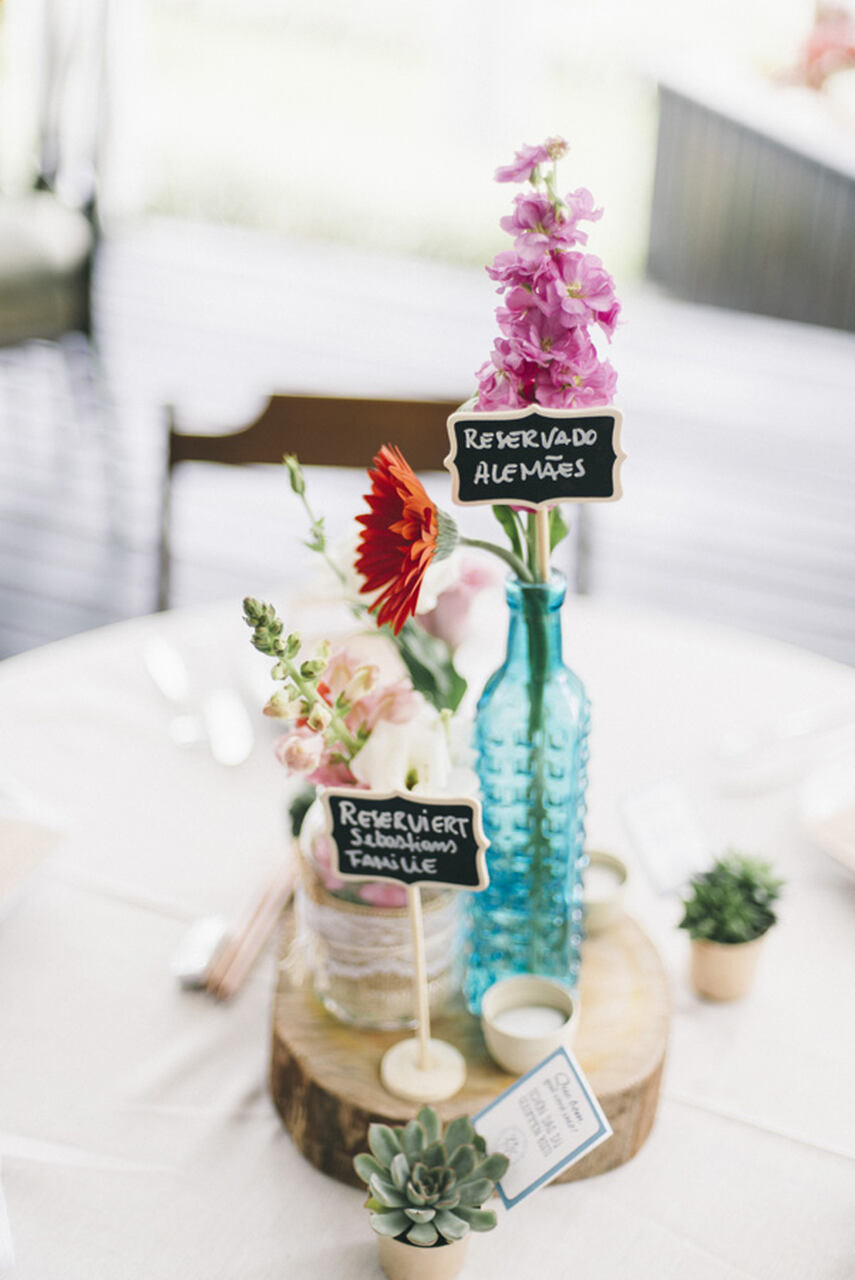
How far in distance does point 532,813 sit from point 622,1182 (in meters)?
0.25

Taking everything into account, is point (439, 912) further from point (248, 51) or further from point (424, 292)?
point (248, 51)

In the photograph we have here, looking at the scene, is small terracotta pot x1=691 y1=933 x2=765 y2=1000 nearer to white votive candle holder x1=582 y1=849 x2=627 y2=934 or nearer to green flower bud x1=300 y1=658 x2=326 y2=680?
white votive candle holder x1=582 y1=849 x2=627 y2=934

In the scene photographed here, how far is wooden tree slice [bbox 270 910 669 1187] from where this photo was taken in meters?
0.82

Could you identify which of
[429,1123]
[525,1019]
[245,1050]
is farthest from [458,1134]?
[245,1050]

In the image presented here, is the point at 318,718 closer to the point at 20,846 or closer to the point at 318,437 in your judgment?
the point at 20,846

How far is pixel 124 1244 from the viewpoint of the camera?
0.78 m

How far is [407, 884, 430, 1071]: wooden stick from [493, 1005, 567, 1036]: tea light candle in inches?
1.9

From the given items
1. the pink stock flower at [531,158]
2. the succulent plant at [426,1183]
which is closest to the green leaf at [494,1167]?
the succulent plant at [426,1183]

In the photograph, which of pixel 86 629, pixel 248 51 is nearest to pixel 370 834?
pixel 86 629

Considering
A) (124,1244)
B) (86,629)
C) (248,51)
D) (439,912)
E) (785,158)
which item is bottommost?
(86,629)

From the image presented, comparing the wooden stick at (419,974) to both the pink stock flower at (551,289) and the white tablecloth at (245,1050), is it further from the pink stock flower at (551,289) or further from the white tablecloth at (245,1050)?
the pink stock flower at (551,289)

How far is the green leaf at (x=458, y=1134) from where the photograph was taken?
736 millimetres

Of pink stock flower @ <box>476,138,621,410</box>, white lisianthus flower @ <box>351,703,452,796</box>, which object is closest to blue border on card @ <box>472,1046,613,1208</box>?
white lisianthus flower @ <box>351,703,452,796</box>

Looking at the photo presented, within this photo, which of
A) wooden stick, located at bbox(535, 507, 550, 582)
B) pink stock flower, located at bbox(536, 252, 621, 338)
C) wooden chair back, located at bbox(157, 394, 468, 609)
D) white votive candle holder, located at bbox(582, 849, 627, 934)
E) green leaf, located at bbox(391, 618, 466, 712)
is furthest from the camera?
wooden chair back, located at bbox(157, 394, 468, 609)
